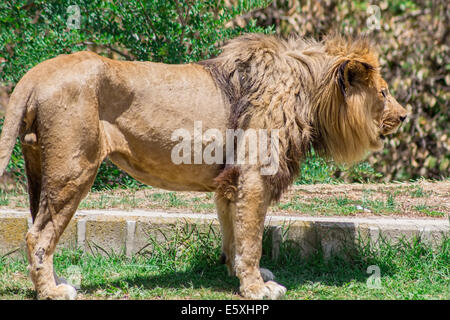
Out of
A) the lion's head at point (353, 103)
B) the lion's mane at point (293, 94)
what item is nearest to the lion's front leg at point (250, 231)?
the lion's mane at point (293, 94)

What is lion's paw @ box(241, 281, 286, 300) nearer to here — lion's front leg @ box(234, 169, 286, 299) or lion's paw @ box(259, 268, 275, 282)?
lion's front leg @ box(234, 169, 286, 299)

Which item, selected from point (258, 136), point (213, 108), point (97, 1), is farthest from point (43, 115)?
point (97, 1)

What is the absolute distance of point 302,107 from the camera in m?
4.39

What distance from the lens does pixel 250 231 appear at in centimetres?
419

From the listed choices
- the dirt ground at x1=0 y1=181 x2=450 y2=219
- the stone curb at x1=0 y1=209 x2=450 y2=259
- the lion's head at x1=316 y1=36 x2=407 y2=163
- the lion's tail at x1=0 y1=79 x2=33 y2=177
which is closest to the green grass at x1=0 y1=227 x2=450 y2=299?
the stone curb at x1=0 y1=209 x2=450 y2=259

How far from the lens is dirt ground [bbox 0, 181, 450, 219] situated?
18.2ft

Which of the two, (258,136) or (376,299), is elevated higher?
(258,136)

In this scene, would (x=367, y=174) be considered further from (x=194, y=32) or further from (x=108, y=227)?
(x=108, y=227)

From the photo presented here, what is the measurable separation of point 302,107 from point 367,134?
58cm

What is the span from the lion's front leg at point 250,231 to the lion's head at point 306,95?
0.39 ft

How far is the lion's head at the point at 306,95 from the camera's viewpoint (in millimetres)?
4273

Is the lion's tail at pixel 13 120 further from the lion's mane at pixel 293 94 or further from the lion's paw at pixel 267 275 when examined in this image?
the lion's paw at pixel 267 275

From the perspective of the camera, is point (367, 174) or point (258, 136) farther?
point (367, 174)

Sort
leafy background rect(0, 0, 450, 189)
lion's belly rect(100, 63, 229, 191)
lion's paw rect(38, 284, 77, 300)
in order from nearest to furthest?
lion's paw rect(38, 284, 77, 300)
lion's belly rect(100, 63, 229, 191)
leafy background rect(0, 0, 450, 189)
